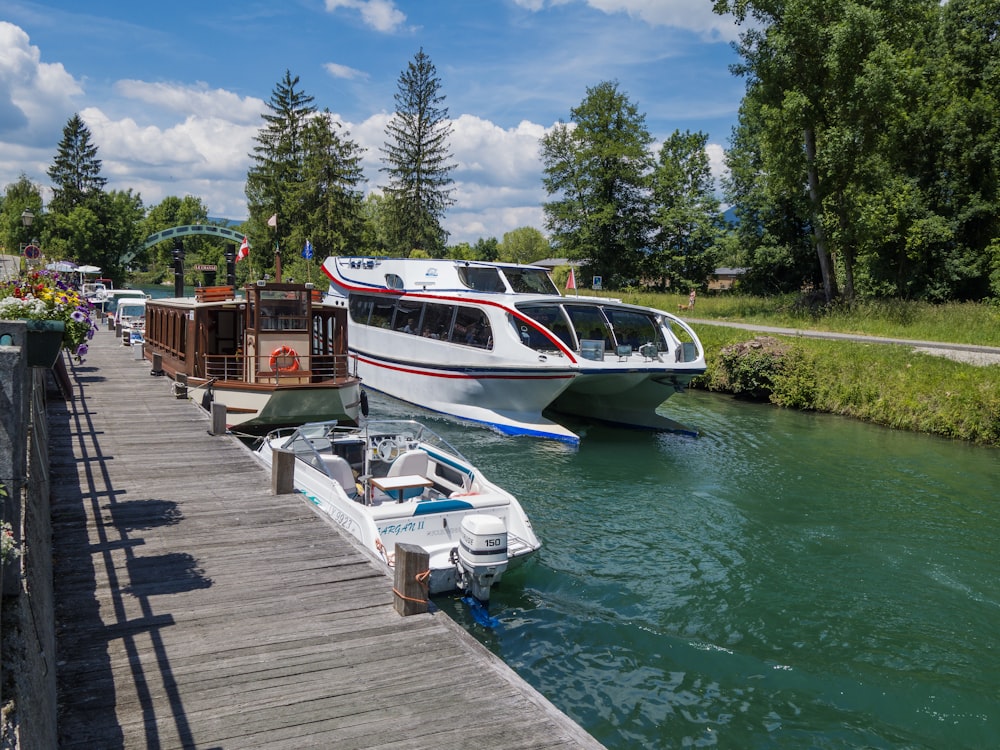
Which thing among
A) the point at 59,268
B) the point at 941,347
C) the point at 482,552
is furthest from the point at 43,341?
the point at 941,347

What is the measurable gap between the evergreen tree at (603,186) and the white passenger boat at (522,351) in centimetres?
3109

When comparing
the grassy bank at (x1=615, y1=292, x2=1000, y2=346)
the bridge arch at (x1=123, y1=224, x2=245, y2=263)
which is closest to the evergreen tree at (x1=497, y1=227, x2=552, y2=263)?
the bridge arch at (x1=123, y1=224, x2=245, y2=263)

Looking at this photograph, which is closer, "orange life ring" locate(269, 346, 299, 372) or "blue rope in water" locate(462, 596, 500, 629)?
"blue rope in water" locate(462, 596, 500, 629)

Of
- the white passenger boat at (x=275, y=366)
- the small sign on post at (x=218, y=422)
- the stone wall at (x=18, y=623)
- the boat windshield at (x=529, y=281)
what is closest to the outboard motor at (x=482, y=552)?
the stone wall at (x=18, y=623)

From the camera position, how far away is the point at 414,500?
29.9ft

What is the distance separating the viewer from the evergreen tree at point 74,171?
75438 mm

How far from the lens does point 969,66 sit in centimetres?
3528

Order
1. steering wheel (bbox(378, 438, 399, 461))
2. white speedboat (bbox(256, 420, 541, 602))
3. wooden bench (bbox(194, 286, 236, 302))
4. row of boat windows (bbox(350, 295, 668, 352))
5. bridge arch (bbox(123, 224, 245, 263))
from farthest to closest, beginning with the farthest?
bridge arch (bbox(123, 224, 245, 263)) < wooden bench (bbox(194, 286, 236, 302)) < row of boat windows (bbox(350, 295, 668, 352)) < steering wheel (bbox(378, 438, 399, 461)) < white speedboat (bbox(256, 420, 541, 602))

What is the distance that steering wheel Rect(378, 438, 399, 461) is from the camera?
11047mm

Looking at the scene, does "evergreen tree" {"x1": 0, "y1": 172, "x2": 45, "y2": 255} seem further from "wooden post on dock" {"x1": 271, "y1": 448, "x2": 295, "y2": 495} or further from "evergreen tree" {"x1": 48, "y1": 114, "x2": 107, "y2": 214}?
"wooden post on dock" {"x1": 271, "y1": 448, "x2": 295, "y2": 495}

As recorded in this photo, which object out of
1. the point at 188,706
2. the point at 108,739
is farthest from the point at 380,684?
the point at 108,739

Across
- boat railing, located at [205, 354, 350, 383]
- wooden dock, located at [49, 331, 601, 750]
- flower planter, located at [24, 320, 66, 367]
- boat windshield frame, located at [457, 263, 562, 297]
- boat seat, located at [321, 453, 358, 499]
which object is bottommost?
wooden dock, located at [49, 331, 601, 750]

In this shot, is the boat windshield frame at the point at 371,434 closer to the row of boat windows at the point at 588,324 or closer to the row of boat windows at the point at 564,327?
the row of boat windows at the point at 564,327

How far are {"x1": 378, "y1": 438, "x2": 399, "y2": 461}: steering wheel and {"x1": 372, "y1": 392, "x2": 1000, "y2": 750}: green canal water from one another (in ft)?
8.08
